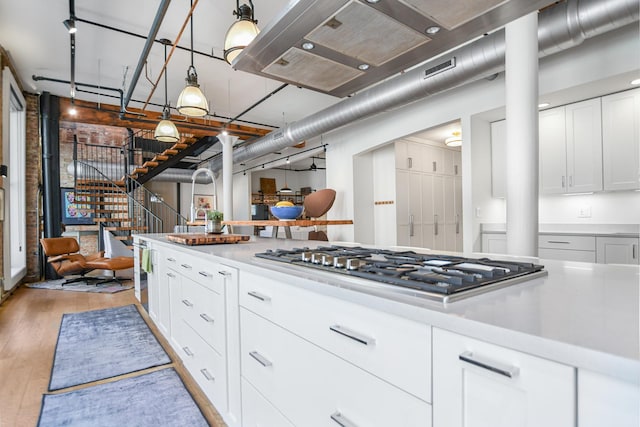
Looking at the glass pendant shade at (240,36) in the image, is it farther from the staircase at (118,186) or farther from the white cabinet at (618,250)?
the staircase at (118,186)

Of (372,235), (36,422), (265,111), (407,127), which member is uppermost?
(265,111)

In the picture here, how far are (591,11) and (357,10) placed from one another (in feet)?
7.91

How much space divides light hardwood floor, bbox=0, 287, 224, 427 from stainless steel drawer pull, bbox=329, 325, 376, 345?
1.29m

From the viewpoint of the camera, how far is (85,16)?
3930 mm

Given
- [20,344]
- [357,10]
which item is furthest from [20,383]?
[357,10]

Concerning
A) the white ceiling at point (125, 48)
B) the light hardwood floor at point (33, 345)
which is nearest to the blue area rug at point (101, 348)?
the light hardwood floor at point (33, 345)

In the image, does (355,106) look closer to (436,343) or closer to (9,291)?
(436,343)

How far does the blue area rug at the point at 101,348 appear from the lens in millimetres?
2477

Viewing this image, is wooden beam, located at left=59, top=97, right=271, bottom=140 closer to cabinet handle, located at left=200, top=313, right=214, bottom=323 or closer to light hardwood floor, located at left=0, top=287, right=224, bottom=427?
light hardwood floor, located at left=0, top=287, right=224, bottom=427

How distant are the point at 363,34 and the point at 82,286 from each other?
6.16 m

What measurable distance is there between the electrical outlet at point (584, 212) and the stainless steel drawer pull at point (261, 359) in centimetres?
433

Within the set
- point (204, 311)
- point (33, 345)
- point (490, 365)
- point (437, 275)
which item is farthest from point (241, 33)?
point (33, 345)

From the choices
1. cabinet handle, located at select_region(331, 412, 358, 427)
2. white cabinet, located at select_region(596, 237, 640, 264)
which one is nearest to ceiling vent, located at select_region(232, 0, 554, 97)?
cabinet handle, located at select_region(331, 412, 358, 427)

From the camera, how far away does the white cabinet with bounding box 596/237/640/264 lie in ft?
10.9
